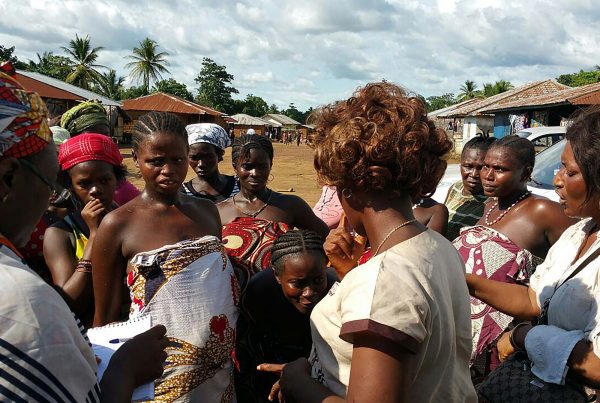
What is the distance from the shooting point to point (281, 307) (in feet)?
8.10

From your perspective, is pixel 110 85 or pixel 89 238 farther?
pixel 110 85

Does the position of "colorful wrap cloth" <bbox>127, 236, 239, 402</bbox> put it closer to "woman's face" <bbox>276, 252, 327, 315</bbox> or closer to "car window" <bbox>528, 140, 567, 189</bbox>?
"woman's face" <bbox>276, 252, 327, 315</bbox>

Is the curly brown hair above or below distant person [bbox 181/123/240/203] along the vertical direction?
above

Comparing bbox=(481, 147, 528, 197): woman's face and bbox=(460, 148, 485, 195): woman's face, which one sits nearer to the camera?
bbox=(481, 147, 528, 197): woman's face

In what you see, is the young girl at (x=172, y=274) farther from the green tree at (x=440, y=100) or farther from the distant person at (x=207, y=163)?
the green tree at (x=440, y=100)

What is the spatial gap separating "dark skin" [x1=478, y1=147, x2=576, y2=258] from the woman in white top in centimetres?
77

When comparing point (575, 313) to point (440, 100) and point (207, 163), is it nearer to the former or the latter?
point (207, 163)

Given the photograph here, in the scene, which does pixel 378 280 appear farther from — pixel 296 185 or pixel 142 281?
pixel 296 185

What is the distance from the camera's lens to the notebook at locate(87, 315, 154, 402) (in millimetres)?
1535

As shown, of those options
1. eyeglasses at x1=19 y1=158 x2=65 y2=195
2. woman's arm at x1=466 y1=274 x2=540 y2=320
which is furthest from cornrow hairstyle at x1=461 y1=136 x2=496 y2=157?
eyeglasses at x1=19 y1=158 x2=65 y2=195

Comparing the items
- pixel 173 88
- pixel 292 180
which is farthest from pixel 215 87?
pixel 292 180

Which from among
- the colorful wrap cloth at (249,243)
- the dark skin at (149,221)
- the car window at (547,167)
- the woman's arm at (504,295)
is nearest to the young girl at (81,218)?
the dark skin at (149,221)

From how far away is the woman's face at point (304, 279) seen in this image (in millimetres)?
2350

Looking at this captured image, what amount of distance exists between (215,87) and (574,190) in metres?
72.8
